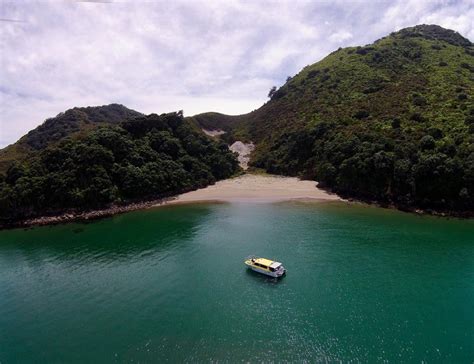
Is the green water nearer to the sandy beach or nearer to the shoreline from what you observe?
the shoreline

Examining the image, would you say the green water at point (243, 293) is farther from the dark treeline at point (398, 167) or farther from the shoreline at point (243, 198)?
the shoreline at point (243, 198)

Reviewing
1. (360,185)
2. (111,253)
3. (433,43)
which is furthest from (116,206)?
(433,43)

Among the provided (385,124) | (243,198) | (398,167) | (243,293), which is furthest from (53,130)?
(398,167)

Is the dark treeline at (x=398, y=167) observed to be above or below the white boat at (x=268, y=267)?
above

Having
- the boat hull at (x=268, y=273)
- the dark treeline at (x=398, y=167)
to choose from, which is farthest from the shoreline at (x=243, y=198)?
the boat hull at (x=268, y=273)

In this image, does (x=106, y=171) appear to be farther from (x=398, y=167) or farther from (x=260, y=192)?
(x=398, y=167)

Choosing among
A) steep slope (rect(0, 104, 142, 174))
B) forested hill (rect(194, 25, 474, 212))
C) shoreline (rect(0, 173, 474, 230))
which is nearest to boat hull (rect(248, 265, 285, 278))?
shoreline (rect(0, 173, 474, 230))

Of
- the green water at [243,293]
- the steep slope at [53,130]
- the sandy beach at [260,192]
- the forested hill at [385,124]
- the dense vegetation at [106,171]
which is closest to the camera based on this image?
the green water at [243,293]
